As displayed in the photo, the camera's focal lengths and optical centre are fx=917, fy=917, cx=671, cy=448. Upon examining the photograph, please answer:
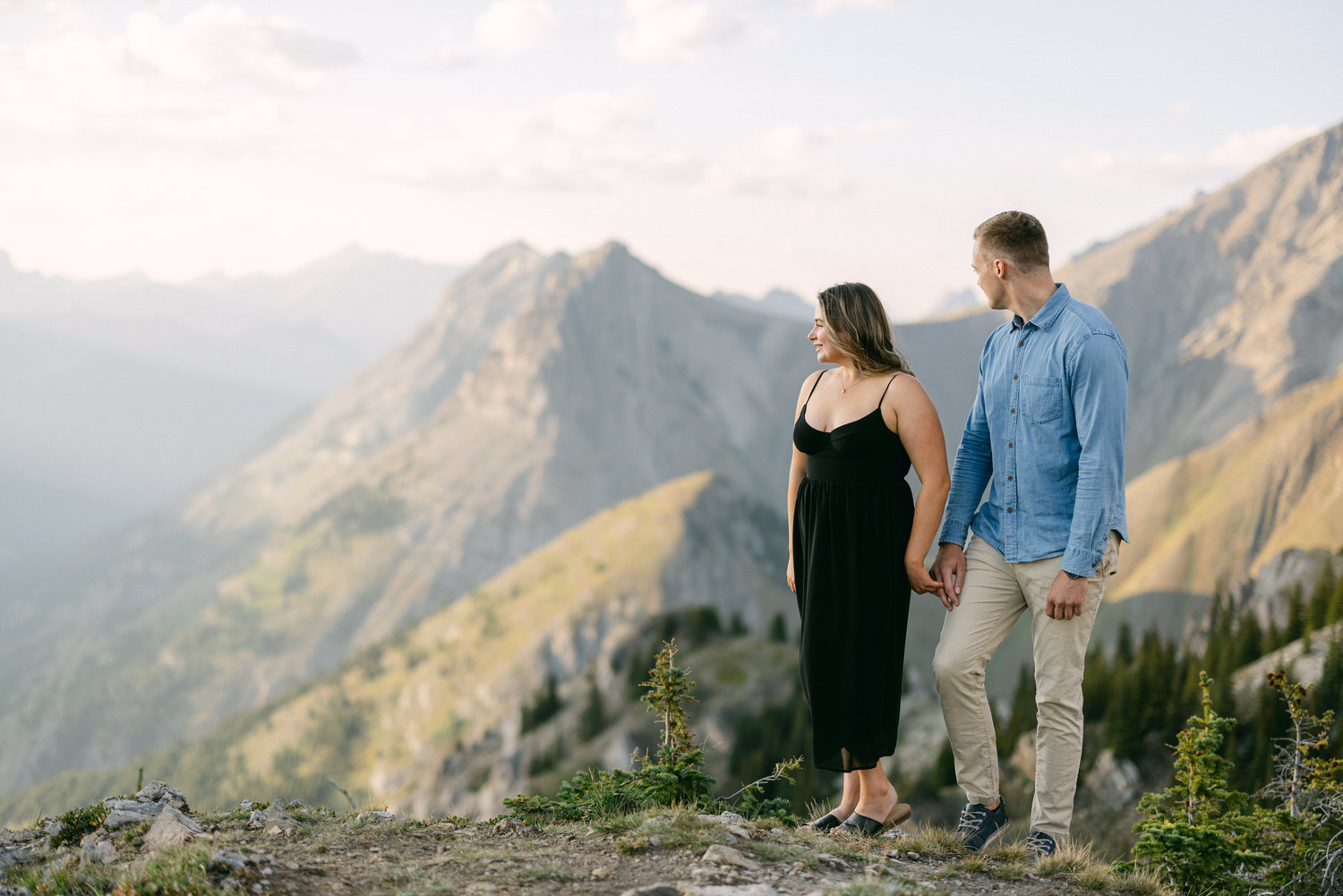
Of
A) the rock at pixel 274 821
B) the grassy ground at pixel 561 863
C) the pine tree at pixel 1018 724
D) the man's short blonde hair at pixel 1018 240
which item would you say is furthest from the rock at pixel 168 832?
the pine tree at pixel 1018 724

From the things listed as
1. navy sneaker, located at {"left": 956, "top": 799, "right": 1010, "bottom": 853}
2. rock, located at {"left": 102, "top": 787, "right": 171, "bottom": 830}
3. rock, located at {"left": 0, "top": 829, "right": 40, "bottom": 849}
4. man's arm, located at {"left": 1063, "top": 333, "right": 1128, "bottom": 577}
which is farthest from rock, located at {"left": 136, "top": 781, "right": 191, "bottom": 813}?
man's arm, located at {"left": 1063, "top": 333, "right": 1128, "bottom": 577}

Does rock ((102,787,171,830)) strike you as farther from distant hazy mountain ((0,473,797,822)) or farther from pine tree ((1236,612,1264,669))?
distant hazy mountain ((0,473,797,822))

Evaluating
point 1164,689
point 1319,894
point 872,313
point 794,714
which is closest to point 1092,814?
point 1164,689

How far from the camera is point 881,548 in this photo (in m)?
7.25

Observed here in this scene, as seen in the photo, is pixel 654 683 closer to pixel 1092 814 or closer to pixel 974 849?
pixel 974 849

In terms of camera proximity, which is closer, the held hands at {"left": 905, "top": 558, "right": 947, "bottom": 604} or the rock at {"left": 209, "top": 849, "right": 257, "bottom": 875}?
the rock at {"left": 209, "top": 849, "right": 257, "bottom": 875}

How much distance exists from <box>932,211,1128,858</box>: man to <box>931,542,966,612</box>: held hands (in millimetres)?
10

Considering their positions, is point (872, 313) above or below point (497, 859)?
above

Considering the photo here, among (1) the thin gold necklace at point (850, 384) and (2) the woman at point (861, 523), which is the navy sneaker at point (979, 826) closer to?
(2) the woman at point (861, 523)

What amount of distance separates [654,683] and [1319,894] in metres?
6.07

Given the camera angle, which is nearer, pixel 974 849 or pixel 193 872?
pixel 193 872

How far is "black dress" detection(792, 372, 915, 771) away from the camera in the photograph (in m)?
7.23

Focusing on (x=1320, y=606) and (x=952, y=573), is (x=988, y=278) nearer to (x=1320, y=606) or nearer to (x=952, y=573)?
(x=952, y=573)

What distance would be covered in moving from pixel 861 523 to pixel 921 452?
0.73 meters
